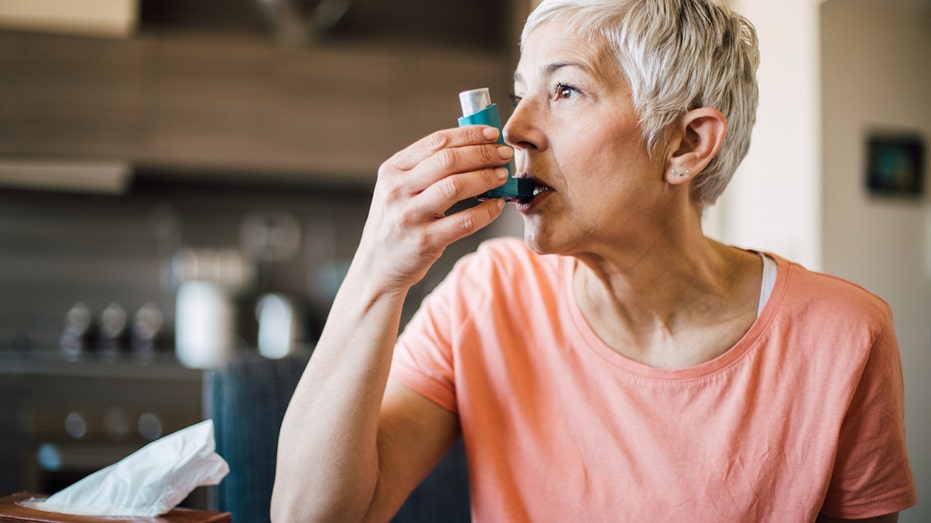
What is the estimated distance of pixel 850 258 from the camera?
2.28 meters

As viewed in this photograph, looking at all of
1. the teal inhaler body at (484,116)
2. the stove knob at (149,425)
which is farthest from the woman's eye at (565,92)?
the stove knob at (149,425)

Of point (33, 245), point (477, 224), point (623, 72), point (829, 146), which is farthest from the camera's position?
point (33, 245)

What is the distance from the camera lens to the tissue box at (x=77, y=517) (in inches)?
34.8

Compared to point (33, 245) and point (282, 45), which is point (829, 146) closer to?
point (282, 45)

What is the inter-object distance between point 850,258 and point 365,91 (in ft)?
7.03

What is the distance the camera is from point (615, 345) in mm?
1198

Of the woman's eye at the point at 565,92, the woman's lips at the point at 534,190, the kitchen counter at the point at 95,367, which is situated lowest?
the kitchen counter at the point at 95,367

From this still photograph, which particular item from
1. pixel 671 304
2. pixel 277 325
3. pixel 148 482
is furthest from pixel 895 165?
pixel 277 325

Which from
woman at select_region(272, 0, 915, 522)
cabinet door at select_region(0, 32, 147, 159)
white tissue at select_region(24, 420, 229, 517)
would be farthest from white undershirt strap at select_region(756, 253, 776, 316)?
cabinet door at select_region(0, 32, 147, 159)

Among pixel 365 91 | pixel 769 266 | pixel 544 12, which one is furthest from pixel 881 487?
pixel 365 91

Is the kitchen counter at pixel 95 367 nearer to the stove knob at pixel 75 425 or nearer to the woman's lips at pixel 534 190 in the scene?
the stove knob at pixel 75 425

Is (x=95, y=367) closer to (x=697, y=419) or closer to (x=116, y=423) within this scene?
(x=116, y=423)

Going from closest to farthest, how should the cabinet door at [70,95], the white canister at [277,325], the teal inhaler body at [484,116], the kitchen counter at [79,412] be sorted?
the teal inhaler body at [484,116] → the kitchen counter at [79,412] → the cabinet door at [70,95] → the white canister at [277,325]

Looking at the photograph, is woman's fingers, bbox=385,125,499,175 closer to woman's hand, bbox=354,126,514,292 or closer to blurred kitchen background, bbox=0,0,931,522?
woman's hand, bbox=354,126,514,292
